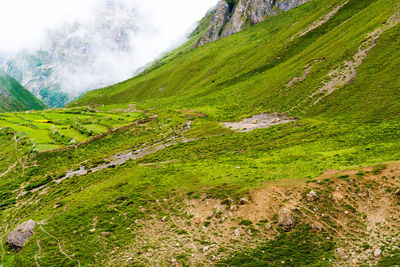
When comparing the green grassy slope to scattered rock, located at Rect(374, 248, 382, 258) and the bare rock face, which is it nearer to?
scattered rock, located at Rect(374, 248, 382, 258)

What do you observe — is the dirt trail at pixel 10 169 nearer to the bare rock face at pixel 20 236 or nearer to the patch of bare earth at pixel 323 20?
the bare rock face at pixel 20 236

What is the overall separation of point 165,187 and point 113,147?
122ft

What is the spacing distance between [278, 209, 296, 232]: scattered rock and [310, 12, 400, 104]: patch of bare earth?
53.2 metres

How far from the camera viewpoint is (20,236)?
27.5 meters

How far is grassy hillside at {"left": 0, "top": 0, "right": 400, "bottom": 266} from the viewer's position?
2148 cm

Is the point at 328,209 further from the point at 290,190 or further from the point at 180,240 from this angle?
the point at 180,240

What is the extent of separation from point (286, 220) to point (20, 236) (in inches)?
1176

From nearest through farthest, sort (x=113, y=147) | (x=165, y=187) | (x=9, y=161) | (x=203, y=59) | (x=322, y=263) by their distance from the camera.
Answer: (x=322, y=263), (x=165, y=187), (x=9, y=161), (x=113, y=147), (x=203, y=59)

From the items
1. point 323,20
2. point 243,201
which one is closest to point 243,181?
point 243,201

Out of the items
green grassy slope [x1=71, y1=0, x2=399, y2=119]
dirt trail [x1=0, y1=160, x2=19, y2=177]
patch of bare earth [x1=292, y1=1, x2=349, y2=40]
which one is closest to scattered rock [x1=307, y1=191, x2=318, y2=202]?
green grassy slope [x1=71, y1=0, x2=399, y2=119]

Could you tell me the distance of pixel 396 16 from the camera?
76.7m

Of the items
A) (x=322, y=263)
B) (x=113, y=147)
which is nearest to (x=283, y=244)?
(x=322, y=263)

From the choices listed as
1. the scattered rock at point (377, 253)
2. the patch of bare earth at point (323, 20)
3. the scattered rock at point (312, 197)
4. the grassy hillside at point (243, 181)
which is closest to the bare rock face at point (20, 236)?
the grassy hillside at point (243, 181)

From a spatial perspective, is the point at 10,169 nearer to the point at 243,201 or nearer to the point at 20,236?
the point at 20,236
